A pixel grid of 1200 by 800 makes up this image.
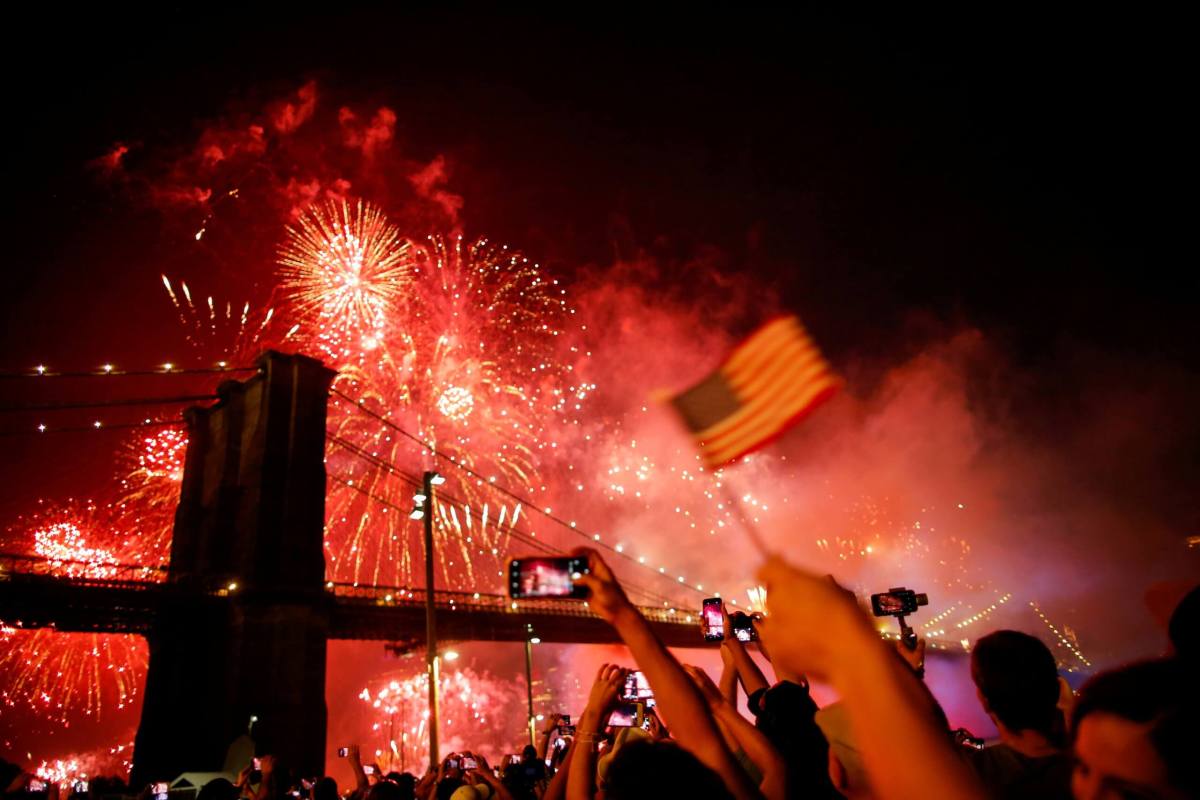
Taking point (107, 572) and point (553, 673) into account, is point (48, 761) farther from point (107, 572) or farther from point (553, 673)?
point (553, 673)

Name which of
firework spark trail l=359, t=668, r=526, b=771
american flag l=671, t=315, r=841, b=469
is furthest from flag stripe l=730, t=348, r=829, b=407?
firework spark trail l=359, t=668, r=526, b=771

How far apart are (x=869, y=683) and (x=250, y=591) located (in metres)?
29.6

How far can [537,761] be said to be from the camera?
23.3 feet

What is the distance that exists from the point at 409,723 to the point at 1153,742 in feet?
314

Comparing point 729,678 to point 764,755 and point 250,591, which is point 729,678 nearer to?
point 764,755

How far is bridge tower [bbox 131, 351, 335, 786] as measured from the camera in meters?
24.2

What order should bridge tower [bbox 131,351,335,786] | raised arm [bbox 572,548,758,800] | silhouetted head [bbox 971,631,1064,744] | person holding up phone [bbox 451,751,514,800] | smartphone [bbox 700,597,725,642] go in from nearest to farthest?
raised arm [bbox 572,548,758,800], silhouetted head [bbox 971,631,1064,744], person holding up phone [bbox 451,751,514,800], smartphone [bbox 700,597,725,642], bridge tower [bbox 131,351,335,786]

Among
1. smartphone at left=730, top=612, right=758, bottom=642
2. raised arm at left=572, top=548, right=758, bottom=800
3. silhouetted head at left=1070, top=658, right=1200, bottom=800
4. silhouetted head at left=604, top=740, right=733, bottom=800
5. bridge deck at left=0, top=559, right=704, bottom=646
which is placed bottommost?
silhouetted head at left=1070, top=658, right=1200, bottom=800

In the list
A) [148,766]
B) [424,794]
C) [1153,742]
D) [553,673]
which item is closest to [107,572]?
[148,766]

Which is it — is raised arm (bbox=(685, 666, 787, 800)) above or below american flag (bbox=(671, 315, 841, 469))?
below

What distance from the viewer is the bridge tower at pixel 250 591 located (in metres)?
24.2

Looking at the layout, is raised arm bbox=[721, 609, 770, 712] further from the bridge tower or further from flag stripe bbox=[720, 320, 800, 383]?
the bridge tower

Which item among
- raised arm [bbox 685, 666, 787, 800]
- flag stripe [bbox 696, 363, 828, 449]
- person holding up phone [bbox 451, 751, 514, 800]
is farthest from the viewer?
person holding up phone [bbox 451, 751, 514, 800]

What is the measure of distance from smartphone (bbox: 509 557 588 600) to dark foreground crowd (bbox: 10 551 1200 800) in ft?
0.53
